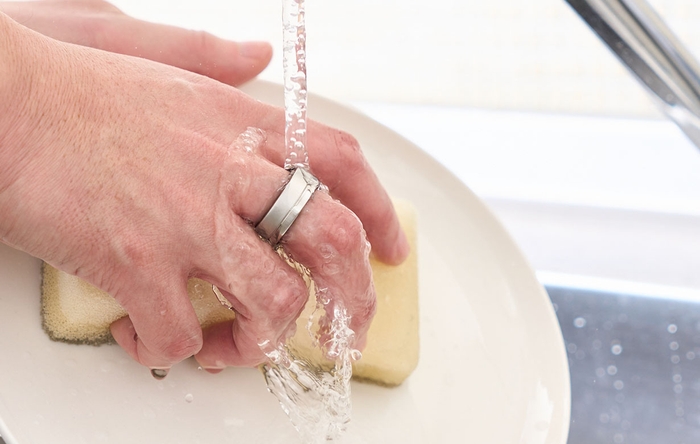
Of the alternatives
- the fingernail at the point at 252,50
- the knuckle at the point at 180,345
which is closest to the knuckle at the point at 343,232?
the knuckle at the point at 180,345

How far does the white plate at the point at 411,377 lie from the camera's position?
406 mm

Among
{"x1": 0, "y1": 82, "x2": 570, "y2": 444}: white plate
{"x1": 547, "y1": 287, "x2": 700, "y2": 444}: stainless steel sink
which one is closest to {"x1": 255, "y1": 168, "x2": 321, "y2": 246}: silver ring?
{"x1": 0, "y1": 82, "x2": 570, "y2": 444}: white plate

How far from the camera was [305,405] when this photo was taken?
44cm

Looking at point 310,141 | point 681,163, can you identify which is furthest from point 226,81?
point 681,163

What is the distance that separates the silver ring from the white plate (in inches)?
4.7

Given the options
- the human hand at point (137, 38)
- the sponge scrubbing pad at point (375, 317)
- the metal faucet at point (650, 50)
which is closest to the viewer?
the metal faucet at point (650, 50)

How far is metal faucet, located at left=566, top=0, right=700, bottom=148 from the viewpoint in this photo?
314 mm

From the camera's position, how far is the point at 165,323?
0.40 m

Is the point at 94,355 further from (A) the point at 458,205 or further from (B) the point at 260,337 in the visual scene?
(A) the point at 458,205

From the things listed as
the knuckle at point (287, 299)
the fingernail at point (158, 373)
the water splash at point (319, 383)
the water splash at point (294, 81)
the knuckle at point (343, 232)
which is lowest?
the water splash at point (319, 383)

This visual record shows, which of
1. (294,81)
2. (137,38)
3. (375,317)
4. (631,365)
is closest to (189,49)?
(137,38)

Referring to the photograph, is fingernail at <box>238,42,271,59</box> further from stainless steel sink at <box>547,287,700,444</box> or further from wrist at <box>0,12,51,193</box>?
stainless steel sink at <box>547,287,700,444</box>

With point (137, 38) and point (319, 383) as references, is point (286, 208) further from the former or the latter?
point (137, 38)

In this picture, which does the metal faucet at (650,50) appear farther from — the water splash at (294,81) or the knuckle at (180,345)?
the knuckle at (180,345)
